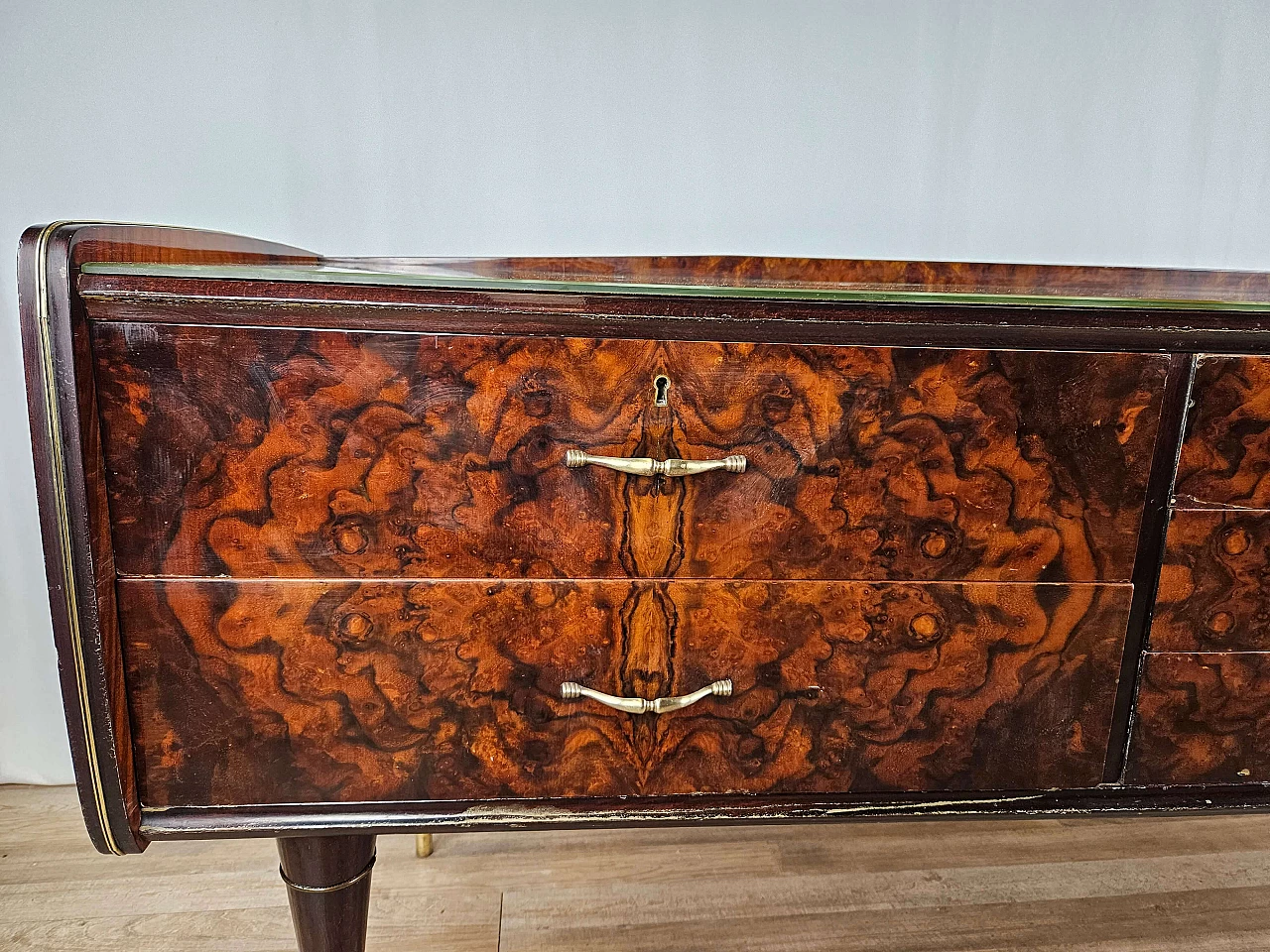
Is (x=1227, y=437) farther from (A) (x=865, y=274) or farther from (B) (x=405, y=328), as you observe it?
(B) (x=405, y=328)

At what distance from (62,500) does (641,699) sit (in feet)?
1.41

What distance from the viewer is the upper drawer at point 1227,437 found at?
56 cm

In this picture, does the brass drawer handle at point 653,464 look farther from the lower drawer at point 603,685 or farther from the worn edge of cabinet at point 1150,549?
the worn edge of cabinet at point 1150,549

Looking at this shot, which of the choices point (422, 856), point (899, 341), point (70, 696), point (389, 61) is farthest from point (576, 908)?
point (389, 61)

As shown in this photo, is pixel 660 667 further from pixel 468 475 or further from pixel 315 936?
pixel 315 936

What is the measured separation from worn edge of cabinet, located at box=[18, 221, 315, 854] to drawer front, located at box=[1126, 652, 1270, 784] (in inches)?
31.3

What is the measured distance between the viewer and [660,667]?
581 mm

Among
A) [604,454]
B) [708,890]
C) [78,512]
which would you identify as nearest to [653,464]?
[604,454]

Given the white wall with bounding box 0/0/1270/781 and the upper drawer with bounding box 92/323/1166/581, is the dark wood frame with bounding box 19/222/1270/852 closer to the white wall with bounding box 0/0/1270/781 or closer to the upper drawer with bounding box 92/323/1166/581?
the upper drawer with bounding box 92/323/1166/581

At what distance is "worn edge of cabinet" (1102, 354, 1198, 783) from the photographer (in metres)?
0.56

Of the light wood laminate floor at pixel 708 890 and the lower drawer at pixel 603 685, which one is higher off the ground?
the lower drawer at pixel 603 685

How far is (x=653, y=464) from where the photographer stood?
537 millimetres

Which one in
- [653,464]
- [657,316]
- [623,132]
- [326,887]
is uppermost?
[623,132]

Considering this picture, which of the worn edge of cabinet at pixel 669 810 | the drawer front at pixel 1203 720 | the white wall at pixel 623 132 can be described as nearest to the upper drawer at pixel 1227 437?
the drawer front at pixel 1203 720
